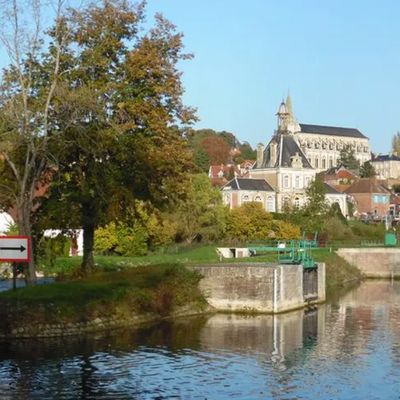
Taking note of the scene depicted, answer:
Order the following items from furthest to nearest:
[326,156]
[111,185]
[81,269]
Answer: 1. [326,156]
2. [81,269]
3. [111,185]

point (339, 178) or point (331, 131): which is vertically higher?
point (331, 131)

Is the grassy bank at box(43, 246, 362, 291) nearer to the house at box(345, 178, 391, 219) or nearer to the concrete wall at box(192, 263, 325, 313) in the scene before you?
the concrete wall at box(192, 263, 325, 313)

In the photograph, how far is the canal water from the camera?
19844 mm

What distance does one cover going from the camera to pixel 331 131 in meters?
→ 177

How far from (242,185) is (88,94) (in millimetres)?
58971

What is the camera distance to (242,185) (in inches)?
3474

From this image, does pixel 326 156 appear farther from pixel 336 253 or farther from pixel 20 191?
pixel 20 191

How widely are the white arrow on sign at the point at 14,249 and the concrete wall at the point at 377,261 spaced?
→ 139ft

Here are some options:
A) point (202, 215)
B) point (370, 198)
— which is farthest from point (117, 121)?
point (370, 198)

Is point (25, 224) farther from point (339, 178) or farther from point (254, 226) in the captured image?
point (339, 178)

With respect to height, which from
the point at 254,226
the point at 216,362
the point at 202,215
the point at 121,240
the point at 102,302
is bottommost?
the point at 216,362

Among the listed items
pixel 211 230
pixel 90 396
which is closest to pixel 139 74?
pixel 90 396

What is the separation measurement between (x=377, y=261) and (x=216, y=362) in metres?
40.3

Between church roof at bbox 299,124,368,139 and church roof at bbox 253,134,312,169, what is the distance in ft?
Answer: 249
